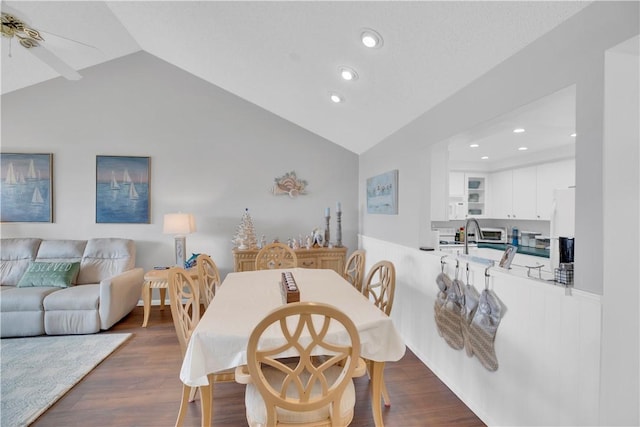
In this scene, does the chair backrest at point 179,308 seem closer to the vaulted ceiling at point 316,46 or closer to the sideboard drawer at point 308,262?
the vaulted ceiling at point 316,46

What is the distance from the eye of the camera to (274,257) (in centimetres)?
336

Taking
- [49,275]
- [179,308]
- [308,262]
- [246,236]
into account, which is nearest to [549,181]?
[308,262]

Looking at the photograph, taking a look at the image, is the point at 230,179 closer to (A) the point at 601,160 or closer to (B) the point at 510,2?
(B) the point at 510,2

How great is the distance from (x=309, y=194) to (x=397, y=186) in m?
1.75

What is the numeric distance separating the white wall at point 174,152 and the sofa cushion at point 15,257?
1.19 ft

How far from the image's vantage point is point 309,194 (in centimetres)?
455

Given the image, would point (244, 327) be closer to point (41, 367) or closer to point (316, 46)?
point (316, 46)

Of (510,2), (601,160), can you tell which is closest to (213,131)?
(510,2)

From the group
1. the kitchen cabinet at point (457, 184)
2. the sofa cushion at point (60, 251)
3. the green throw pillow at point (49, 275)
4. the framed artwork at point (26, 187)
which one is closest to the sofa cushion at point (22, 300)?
the green throw pillow at point (49, 275)

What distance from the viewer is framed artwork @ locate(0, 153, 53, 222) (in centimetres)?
390

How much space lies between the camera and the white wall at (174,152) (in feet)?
13.1

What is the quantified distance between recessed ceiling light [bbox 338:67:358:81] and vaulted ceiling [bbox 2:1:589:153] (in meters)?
0.04

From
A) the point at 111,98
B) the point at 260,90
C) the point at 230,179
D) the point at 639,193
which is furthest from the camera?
the point at 230,179

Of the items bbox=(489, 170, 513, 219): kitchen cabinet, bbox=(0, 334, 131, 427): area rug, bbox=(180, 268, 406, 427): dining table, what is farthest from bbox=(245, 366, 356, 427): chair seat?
bbox=(489, 170, 513, 219): kitchen cabinet
